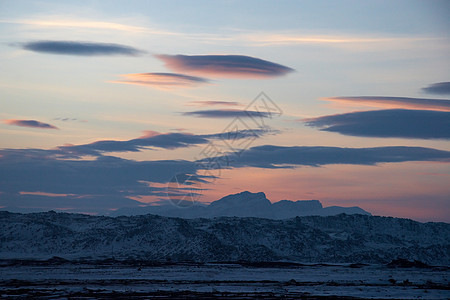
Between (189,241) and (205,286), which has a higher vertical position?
(189,241)

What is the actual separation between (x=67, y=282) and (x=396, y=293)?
44.8 metres

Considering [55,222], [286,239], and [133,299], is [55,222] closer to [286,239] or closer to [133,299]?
[286,239]

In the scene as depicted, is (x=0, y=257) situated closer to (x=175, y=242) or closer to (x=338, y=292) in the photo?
(x=175, y=242)

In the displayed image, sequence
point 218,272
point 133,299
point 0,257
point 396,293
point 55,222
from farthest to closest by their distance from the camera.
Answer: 1. point 55,222
2. point 0,257
3. point 218,272
4. point 396,293
5. point 133,299

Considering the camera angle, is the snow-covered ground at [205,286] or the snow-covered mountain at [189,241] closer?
the snow-covered ground at [205,286]

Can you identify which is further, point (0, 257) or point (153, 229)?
point (153, 229)

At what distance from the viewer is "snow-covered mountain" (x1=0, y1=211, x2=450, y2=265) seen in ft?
512

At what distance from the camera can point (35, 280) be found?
8606cm

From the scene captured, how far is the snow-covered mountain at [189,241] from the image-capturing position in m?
156

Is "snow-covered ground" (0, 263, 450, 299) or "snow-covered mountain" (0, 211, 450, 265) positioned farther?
"snow-covered mountain" (0, 211, 450, 265)

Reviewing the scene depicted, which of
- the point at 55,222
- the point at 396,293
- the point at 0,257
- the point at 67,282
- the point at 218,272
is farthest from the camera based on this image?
the point at 55,222

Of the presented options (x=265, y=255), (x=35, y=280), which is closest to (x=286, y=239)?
(x=265, y=255)

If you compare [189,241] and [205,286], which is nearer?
[205,286]

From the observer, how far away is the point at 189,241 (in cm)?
16150
